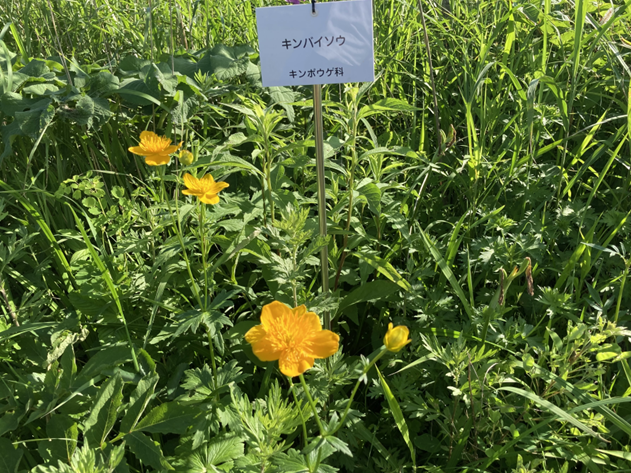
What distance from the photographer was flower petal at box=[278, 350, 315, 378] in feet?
2.32

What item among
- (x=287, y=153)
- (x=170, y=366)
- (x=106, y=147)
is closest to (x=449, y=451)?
(x=170, y=366)

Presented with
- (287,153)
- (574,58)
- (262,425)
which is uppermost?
(574,58)

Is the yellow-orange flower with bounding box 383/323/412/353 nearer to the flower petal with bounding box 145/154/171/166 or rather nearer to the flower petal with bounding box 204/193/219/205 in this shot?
the flower petal with bounding box 204/193/219/205

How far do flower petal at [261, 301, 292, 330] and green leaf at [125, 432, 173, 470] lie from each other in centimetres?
33

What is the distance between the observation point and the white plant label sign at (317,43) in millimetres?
974

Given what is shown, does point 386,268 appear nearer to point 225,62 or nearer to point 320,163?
point 320,163

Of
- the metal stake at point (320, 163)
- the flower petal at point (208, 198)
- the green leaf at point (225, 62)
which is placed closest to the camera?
the flower petal at point (208, 198)

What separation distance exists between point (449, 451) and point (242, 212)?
2.75ft

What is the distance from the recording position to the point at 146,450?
2.84 feet

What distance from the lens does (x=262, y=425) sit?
846 mm

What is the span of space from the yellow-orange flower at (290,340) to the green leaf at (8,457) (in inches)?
22.0

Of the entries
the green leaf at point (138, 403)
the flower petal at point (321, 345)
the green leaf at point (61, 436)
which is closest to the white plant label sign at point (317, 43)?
the flower petal at point (321, 345)

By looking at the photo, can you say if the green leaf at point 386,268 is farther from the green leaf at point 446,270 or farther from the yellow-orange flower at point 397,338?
the yellow-orange flower at point 397,338

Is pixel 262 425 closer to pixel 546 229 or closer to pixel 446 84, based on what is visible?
pixel 546 229
